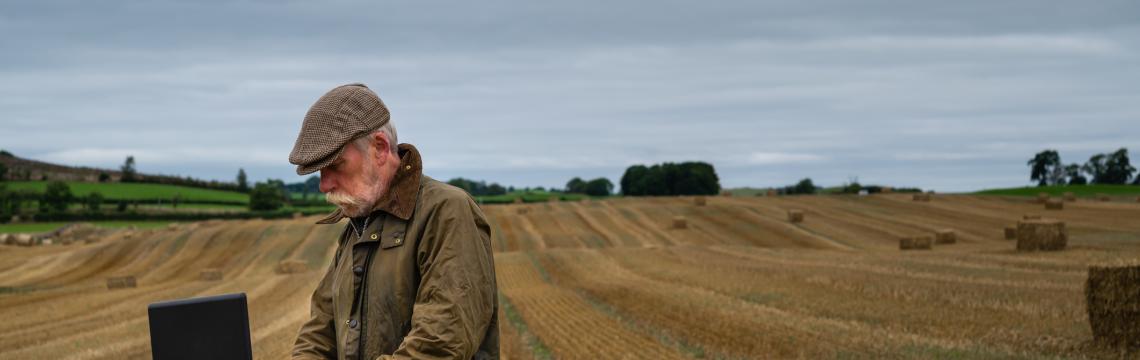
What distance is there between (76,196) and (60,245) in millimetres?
30646

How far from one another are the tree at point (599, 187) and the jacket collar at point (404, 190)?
100089 millimetres

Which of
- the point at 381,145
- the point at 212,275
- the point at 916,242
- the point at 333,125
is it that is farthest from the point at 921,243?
the point at 333,125

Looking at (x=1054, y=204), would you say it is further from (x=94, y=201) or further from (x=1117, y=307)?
(x=94, y=201)

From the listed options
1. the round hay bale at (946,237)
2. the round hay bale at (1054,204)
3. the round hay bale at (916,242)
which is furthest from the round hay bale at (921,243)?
the round hay bale at (1054,204)

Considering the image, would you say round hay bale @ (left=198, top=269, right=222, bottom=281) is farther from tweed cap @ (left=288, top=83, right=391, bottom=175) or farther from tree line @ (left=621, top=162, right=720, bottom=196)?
tree line @ (left=621, top=162, right=720, bottom=196)

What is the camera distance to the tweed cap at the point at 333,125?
11.1 ft

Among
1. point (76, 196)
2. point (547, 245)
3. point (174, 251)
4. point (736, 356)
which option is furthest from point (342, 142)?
point (76, 196)

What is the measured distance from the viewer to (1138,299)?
42.4 feet

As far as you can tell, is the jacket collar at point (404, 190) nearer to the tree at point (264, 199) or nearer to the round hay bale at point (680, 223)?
the round hay bale at point (680, 223)

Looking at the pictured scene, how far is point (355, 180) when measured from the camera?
349cm

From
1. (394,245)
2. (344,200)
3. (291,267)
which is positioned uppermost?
(344,200)

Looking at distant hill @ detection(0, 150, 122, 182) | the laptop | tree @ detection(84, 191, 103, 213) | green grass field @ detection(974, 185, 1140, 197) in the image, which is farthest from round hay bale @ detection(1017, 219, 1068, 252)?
distant hill @ detection(0, 150, 122, 182)

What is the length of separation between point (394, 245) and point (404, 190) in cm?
20

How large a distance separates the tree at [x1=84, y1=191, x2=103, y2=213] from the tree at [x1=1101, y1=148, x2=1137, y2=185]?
80.8 m
